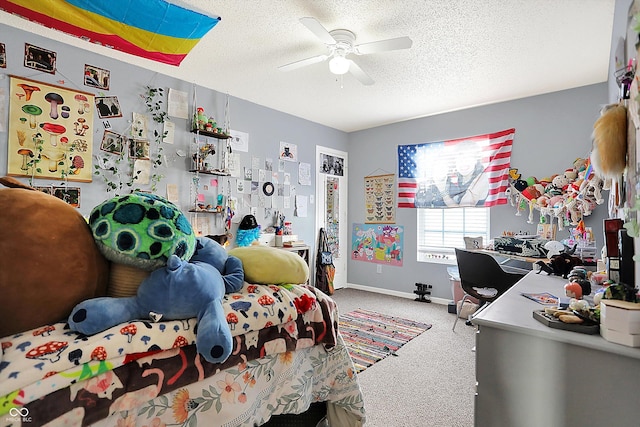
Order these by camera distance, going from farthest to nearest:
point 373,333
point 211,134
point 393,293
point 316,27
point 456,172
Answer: point 393,293 < point 456,172 < point 211,134 < point 373,333 < point 316,27

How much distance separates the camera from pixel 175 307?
955mm

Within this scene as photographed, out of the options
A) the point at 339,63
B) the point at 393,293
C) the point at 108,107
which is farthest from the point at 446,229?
the point at 108,107

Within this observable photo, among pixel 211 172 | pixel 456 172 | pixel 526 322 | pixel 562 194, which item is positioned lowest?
pixel 526 322

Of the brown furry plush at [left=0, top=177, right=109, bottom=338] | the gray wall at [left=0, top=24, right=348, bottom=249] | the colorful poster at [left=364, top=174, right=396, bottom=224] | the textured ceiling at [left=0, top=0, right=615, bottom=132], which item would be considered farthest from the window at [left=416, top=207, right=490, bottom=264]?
the brown furry plush at [left=0, top=177, right=109, bottom=338]

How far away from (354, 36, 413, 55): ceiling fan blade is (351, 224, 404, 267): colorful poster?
2.82m

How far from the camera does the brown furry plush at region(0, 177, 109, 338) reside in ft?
2.62

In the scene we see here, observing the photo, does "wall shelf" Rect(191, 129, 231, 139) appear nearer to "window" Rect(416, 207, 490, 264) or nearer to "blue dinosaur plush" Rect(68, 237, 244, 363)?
"blue dinosaur plush" Rect(68, 237, 244, 363)

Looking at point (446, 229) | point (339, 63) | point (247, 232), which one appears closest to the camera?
point (339, 63)

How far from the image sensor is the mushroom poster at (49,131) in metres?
2.32

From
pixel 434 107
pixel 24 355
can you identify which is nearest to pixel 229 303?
pixel 24 355

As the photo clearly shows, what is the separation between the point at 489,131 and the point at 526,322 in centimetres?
329

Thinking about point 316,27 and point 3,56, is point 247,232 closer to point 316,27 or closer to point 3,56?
point 316,27

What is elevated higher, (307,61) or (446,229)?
(307,61)

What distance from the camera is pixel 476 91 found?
3449mm
